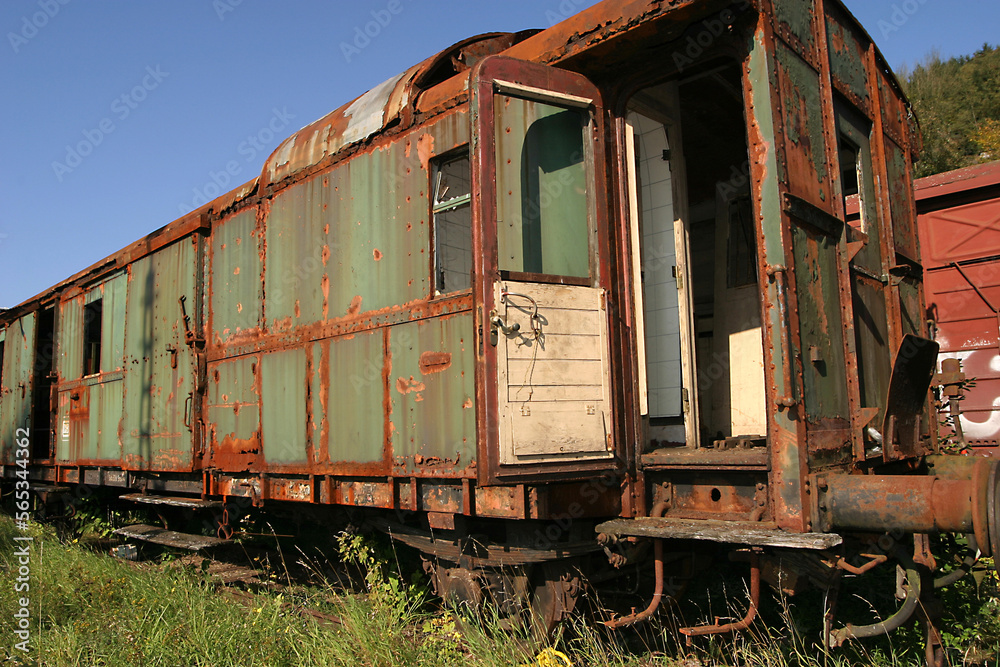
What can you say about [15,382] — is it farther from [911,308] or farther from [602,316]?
[911,308]

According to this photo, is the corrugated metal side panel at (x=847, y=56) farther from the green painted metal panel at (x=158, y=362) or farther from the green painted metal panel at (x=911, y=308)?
the green painted metal panel at (x=158, y=362)

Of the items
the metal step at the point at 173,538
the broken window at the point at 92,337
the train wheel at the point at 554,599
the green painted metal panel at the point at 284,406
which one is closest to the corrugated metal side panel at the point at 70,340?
the broken window at the point at 92,337

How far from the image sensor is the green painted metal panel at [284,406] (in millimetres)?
5867

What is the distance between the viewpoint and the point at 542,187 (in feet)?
14.3

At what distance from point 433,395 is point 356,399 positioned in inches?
35.7

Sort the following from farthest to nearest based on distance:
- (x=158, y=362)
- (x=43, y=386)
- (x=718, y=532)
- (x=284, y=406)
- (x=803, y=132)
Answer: (x=43, y=386)
(x=158, y=362)
(x=284, y=406)
(x=803, y=132)
(x=718, y=532)

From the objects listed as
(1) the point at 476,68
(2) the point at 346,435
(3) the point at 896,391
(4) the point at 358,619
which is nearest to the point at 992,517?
(3) the point at 896,391

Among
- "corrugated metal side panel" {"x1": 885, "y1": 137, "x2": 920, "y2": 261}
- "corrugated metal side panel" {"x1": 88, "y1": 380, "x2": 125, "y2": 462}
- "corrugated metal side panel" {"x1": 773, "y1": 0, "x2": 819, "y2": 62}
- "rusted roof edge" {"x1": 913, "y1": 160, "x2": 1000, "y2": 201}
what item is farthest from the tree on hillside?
"corrugated metal side panel" {"x1": 88, "y1": 380, "x2": 125, "y2": 462}

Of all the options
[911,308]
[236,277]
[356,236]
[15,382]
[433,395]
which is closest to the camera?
[433,395]

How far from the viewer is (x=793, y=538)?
329 centimetres

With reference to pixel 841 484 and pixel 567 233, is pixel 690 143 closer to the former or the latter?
pixel 567 233

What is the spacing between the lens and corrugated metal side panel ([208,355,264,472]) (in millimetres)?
6430

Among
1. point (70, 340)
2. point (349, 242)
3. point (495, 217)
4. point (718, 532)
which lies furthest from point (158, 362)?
point (718, 532)

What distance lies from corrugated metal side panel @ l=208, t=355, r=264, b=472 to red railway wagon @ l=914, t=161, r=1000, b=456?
726 cm
